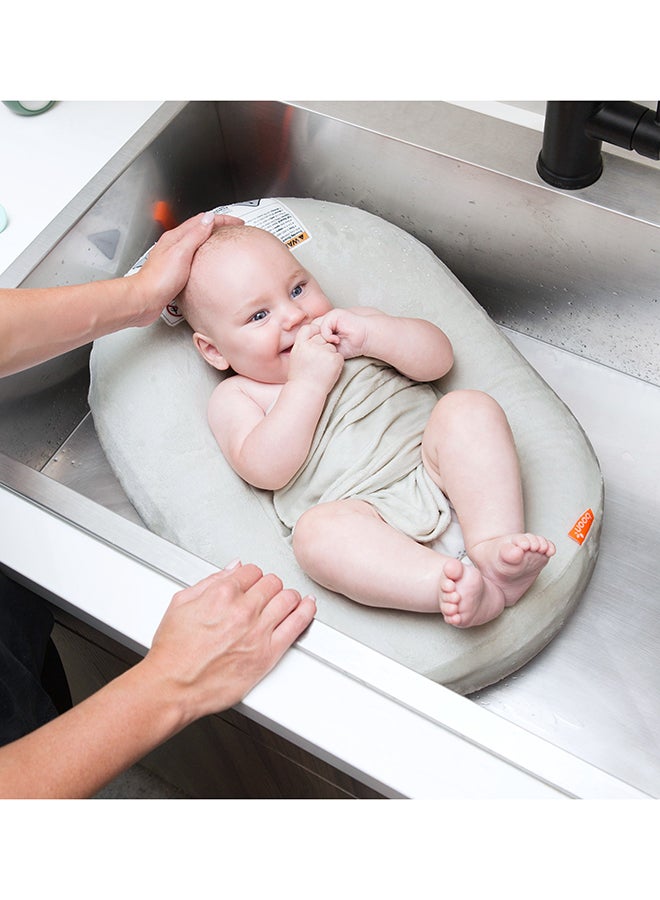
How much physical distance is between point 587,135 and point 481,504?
0.48 m

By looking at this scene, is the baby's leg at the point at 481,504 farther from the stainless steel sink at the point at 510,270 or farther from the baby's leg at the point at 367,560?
the stainless steel sink at the point at 510,270

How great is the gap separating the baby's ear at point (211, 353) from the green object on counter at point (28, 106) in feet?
1.64

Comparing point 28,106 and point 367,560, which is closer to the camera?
point 367,560

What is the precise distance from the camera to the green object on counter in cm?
140

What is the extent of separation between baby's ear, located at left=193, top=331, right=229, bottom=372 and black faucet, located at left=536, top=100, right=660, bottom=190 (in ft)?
1.66

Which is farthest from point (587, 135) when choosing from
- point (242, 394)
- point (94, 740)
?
point (94, 740)

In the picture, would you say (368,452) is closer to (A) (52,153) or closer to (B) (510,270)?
(B) (510,270)

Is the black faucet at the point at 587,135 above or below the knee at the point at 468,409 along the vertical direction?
above

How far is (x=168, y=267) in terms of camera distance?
1163mm

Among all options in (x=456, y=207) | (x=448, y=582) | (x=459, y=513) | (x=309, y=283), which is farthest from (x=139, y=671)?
(x=456, y=207)

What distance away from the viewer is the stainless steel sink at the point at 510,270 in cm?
119

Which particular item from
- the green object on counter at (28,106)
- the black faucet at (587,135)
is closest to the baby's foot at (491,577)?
the black faucet at (587,135)
